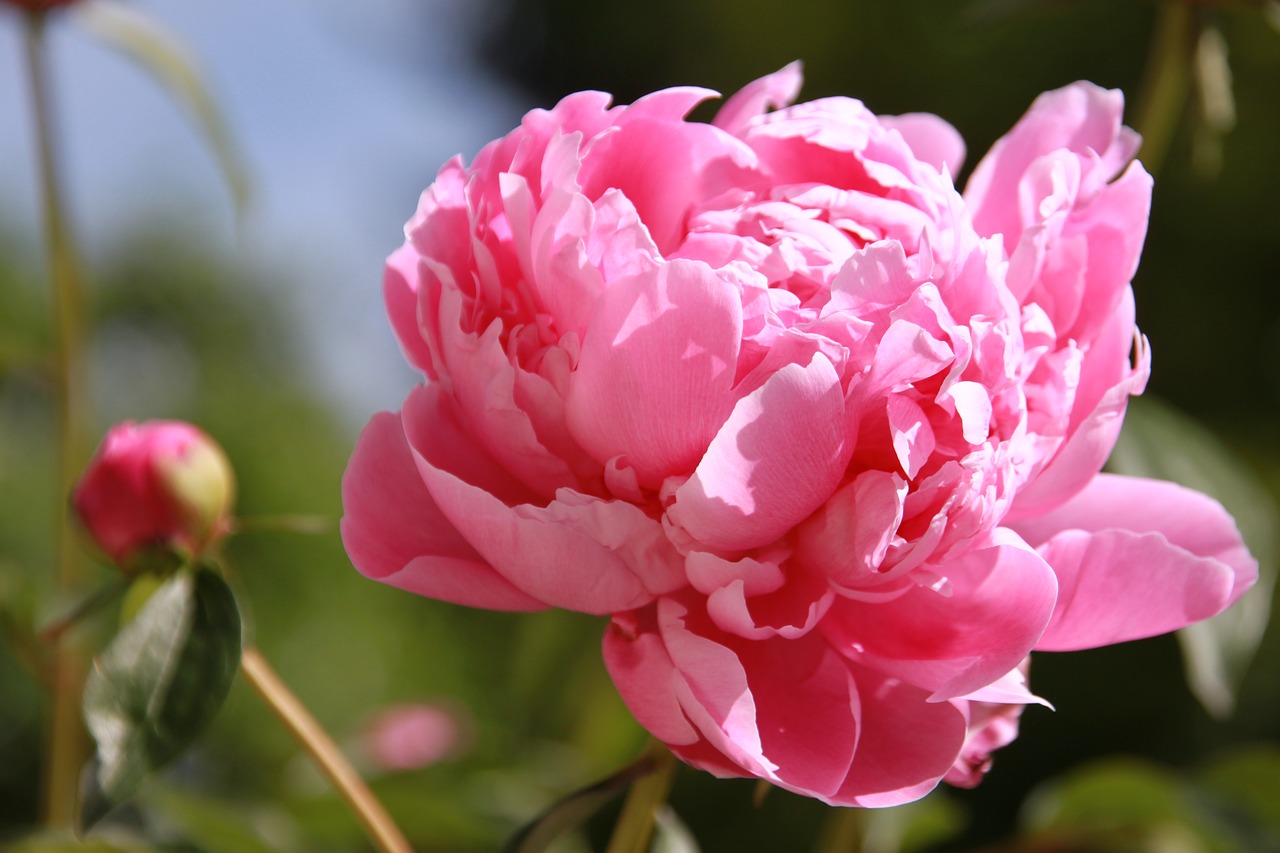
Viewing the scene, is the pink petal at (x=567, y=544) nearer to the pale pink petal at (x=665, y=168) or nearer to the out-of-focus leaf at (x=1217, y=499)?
the pale pink petal at (x=665, y=168)

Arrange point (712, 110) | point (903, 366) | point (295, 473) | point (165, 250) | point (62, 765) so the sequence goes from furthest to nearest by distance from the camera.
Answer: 1. point (165, 250)
2. point (712, 110)
3. point (295, 473)
4. point (62, 765)
5. point (903, 366)

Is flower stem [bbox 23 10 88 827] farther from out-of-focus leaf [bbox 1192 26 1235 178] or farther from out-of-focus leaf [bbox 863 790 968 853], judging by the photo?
out-of-focus leaf [bbox 1192 26 1235 178]

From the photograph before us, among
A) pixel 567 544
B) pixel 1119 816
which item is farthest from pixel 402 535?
pixel 1119 816

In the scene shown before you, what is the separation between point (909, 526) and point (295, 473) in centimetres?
110

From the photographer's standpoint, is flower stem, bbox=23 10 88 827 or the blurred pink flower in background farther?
the blurred pink flower in background

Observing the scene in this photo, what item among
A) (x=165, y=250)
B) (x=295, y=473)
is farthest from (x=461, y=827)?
(x=165, y=250)

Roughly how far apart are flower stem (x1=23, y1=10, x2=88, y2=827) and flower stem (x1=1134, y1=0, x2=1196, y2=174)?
0.41 meters

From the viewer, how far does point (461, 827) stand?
54 cm

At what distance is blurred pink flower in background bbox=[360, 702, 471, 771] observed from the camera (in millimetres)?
671

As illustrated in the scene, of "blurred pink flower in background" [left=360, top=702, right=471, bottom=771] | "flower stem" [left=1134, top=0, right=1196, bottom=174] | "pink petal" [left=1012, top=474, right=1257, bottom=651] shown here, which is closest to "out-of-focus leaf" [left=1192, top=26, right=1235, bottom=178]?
"flower stem" [left=1134, top=0, right=1196, bottom=174]

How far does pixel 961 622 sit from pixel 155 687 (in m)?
0.18

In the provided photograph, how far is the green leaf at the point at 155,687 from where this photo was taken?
0.26 m

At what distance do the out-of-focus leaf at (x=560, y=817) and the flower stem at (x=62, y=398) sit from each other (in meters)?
0.25

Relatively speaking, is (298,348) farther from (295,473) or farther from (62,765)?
(62,765)
